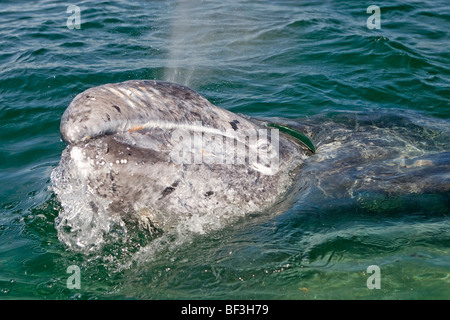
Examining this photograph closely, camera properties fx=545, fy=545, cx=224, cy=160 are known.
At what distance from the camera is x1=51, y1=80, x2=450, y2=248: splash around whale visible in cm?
492

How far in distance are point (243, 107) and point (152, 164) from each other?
18.0 ft

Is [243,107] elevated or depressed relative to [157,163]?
depressed

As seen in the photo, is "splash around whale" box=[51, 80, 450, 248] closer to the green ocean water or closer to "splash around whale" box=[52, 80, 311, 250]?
"splash around whale" box=[52, 80, 311, 250]

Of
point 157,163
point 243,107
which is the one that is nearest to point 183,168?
point 157,163

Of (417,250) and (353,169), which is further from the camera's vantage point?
(353,169)

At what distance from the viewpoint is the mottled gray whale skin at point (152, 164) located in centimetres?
487

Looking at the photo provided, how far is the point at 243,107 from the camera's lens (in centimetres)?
1036

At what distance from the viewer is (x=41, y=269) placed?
17.3 ft

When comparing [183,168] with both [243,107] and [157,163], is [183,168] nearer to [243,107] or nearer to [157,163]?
[157,163]

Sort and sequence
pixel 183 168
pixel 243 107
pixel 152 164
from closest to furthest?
1. pixel 152 164
2. pixel 183 168
3. pixel 243 107

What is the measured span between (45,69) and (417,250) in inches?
375

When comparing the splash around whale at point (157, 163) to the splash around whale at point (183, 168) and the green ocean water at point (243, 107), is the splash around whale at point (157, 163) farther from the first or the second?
the green ocean water at point (243, 107)
